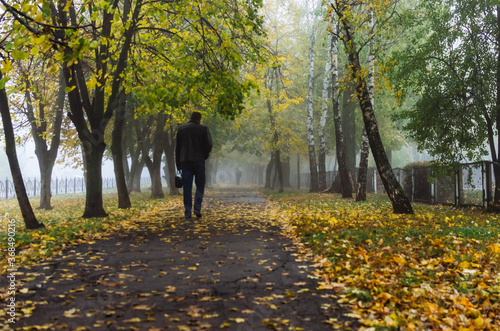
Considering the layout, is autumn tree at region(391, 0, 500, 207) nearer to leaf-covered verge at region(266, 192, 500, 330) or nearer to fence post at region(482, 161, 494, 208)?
fence post at region(482, 161, 494, 208)

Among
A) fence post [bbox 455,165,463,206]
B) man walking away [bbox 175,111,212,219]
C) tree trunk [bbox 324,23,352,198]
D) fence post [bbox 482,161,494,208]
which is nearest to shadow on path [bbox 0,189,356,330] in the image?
man walking away [bbox 175,111,212,219]

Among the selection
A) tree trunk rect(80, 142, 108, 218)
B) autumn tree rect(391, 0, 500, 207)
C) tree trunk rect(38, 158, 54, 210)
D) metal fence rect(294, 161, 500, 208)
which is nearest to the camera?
tree trunk rect(80, 142, 108, 218)

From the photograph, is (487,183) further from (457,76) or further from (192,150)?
(192,150)

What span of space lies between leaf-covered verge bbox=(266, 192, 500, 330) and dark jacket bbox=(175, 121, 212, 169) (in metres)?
2.93

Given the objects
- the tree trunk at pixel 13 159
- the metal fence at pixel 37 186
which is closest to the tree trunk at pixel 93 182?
the tree trunk at pixel 13 159

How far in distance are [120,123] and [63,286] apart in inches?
390

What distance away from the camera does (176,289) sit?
4.09m

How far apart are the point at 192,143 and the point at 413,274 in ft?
18.7

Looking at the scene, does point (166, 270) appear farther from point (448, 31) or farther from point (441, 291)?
point (448, 31)

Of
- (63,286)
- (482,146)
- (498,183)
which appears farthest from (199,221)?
(482,146)

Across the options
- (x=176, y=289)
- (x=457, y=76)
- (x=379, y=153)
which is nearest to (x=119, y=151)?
(x=379, y=153)

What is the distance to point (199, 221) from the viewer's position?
9.18 meters

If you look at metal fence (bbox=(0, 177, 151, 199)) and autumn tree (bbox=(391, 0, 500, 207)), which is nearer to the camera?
autumn tree (bbox=(391, 0, 500, 207))

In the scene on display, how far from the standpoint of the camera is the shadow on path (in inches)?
129
